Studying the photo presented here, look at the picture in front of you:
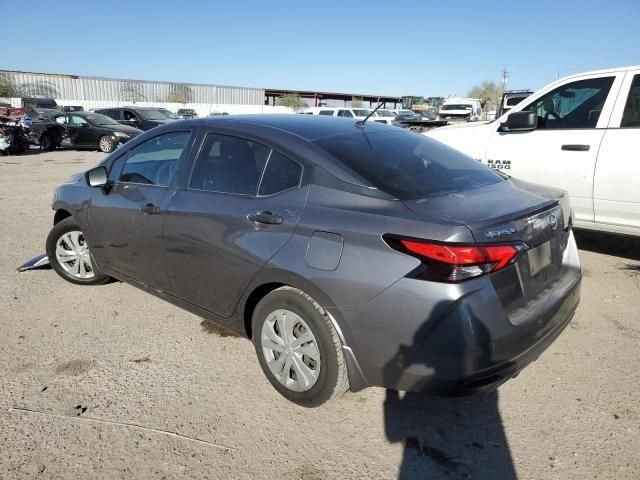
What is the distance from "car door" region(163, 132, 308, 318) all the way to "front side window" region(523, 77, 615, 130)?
368 cm

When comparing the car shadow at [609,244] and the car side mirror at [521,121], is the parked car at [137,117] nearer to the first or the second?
the car side mirror at [521,121]

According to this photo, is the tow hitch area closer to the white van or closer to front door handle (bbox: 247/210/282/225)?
front door handle (bbox: 247/210/282/225)

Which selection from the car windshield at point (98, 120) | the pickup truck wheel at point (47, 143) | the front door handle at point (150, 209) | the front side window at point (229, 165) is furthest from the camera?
the pickup truck wheel at point (47, 143)

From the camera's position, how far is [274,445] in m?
2.40

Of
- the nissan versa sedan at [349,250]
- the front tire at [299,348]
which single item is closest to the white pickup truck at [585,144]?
the nissan versa sedan at [349,250]

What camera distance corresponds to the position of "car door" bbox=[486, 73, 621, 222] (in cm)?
472

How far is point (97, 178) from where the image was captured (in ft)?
12.4

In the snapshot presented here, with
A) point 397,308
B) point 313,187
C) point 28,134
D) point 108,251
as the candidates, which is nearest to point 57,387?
point 108,251

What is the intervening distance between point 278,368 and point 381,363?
0.71 meters

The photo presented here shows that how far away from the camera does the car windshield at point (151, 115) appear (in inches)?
800

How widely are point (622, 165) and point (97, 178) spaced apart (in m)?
4.68

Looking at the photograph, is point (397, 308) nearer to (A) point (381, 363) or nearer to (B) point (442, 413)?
(A) point (381, 363)

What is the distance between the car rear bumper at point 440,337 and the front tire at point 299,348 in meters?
0.12

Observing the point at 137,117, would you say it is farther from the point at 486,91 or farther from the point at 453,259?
→ the point at 486,91
